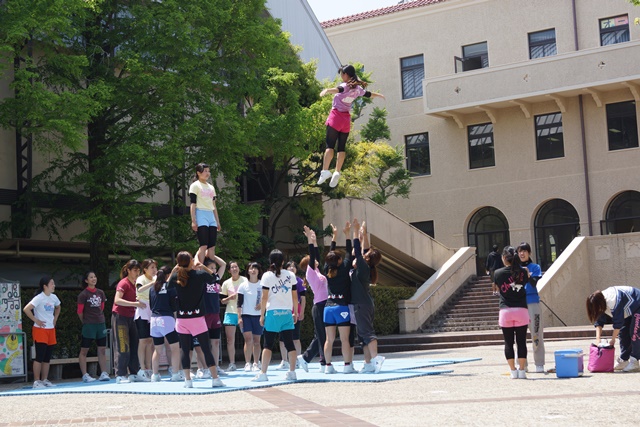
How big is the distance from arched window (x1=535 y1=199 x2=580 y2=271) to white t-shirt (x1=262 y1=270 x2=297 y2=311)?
2454 cm

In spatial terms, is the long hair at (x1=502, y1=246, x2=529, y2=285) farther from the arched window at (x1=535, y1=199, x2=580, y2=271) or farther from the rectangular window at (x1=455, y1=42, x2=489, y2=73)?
the rectangular window at (x1=455, y1=42, x2=489, y2=73)

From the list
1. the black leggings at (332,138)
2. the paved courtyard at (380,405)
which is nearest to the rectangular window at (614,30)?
the paved courtyard at (380,405)

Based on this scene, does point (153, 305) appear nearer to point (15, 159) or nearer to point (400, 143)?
point (15, 159)

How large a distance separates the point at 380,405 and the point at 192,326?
153 inches

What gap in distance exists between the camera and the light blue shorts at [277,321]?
46.0 feet

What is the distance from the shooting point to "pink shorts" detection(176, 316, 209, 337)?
13.4 meters

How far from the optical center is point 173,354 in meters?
15.7

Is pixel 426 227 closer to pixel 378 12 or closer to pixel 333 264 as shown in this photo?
pixel 378 12

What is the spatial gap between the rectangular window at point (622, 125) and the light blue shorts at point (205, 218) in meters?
25.2

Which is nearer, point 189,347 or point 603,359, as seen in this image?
point 189,347

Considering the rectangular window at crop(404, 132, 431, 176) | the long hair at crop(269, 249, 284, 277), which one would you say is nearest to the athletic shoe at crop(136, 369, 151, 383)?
the long hair at crop(269, 249, 284, 277)

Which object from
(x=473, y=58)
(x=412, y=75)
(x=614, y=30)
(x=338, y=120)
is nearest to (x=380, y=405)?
(x=338, y=120)

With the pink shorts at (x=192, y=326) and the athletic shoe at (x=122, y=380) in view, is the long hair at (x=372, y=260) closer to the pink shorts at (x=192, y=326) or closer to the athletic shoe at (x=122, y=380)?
the pink shorts at (x=192, y=326)

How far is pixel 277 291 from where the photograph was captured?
1400 centimetres
